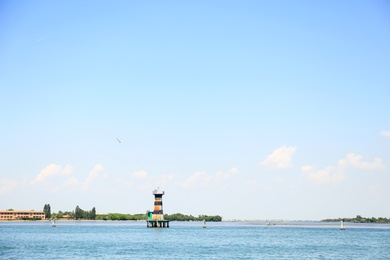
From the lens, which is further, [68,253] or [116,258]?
[68,253]

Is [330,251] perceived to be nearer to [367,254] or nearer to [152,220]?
[367,254]

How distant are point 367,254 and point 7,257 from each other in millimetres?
39140

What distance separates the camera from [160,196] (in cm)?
11425

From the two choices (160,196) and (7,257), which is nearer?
(7,257)

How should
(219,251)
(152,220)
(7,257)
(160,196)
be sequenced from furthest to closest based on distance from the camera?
(152,220), (160,196), (219,251), (7,257)

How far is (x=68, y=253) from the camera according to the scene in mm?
57219

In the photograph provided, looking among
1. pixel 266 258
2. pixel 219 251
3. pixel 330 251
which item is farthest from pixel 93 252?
pixel 330 251

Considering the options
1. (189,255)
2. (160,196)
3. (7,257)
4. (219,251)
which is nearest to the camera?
(7,257)

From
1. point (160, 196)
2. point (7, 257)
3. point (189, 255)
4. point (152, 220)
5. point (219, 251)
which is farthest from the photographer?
point (152, 220)

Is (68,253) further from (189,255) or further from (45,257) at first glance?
(189,255)

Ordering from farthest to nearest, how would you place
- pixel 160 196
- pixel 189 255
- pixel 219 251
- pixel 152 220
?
pixel 152 220 → pixel 160 196 → pixel 219 251 → pixel 189 255

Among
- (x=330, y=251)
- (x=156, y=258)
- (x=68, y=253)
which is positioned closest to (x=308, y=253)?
(x=330, y=251)

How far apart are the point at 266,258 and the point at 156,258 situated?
1147cm

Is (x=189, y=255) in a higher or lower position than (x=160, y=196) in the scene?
lower
